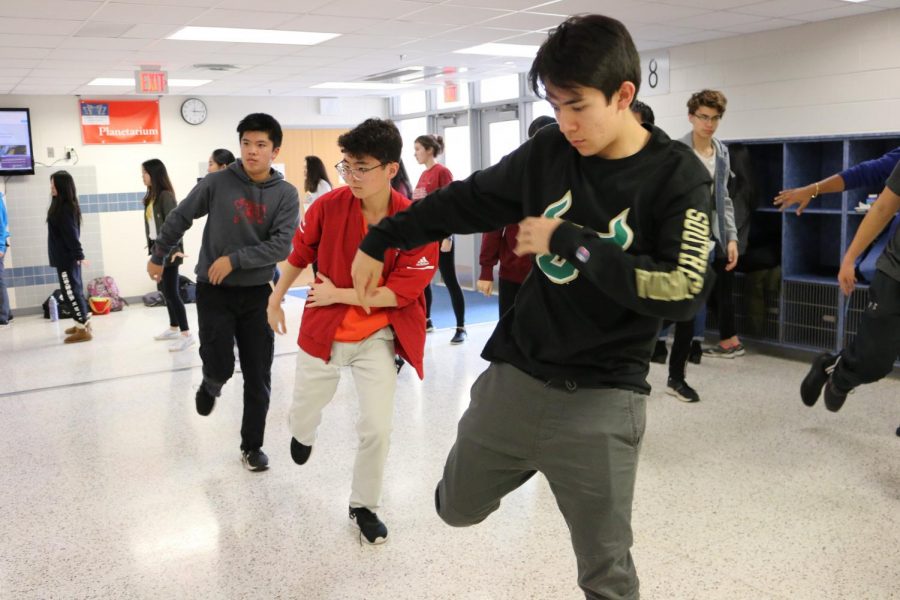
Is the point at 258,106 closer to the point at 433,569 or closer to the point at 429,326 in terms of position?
the point at 429,326

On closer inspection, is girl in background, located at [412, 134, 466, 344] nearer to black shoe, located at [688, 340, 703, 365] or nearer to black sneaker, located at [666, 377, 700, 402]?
black shoe, located at [688, 340, 703, 365]

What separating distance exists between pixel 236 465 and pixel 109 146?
7.38 meters

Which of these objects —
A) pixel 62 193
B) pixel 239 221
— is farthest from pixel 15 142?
pixel 239 221

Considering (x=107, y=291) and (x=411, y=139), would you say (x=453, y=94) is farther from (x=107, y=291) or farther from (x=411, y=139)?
(x=107, y=291)

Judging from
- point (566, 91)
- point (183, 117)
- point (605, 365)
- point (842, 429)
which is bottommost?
point (842, 429)

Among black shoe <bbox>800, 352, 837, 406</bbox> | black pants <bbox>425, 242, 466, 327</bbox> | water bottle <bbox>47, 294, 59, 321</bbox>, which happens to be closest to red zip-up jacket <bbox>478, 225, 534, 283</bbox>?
black shoe <bbox>800, 352, 837, 406</bbox>

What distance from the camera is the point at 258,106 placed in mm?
10938

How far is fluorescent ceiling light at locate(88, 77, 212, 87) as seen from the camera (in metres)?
8.49

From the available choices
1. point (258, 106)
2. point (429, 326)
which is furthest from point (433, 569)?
point (258, 106)

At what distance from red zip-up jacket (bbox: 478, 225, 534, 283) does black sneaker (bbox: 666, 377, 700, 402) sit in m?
1.21

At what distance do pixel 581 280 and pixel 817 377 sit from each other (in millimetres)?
2677

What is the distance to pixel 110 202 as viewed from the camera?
10.1 m

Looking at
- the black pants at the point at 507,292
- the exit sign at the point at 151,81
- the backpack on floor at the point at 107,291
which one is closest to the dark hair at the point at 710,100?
the black pants at the point at 507,292

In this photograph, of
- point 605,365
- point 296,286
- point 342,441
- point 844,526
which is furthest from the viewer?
point 296,286
